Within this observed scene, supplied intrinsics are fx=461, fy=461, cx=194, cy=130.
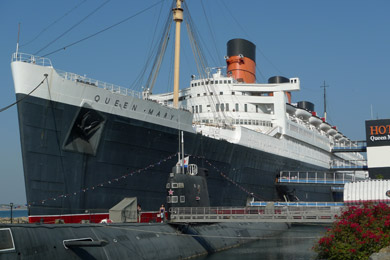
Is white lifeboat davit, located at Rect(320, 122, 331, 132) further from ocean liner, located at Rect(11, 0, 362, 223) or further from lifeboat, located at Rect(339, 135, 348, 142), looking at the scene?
ocean liner, located at Rect(11, 0, 362, 223)

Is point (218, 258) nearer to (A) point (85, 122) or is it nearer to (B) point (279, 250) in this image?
(B) point (279, 250)

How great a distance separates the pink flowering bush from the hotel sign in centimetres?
2798

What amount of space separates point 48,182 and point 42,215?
4.69ft

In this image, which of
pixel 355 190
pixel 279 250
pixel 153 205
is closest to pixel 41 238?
pixel 153 205

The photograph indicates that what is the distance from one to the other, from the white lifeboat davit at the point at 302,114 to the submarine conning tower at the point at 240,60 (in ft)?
22.4

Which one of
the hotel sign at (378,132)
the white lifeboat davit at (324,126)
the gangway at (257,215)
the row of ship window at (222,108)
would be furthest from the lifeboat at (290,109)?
the gangway at (257,215)

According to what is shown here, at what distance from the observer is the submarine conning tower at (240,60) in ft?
139

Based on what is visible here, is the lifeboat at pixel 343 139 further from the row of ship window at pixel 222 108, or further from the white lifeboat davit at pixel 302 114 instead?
the row of ship window at pixel 222 108

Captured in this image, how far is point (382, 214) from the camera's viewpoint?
16219mm

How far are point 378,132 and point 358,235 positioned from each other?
97.7 feet

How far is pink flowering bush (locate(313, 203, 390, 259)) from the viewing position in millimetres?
14867

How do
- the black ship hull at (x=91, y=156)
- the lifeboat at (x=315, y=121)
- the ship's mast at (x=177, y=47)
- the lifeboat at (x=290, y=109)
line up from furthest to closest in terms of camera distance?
1. the lifeboat at (x=315, y=121)
2. the lifeboat at (x=290, y=109)
3. the ship's mast at (x=177, y=47)
4. the black ship hull at (x=91, y=156)

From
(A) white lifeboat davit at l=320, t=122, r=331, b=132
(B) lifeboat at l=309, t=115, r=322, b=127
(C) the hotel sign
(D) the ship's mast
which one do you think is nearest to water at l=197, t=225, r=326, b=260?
(D) the ship's mast

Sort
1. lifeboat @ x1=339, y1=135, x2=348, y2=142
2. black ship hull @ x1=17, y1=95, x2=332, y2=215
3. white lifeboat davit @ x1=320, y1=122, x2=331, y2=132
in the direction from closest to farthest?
black ship hull @ x1=17, y1=95, x2=332, y2=215 → white lifeboat davit @ x1=320, y1=122, x2=331, y2=132 → lifeboat @ x1=339, y1=135, x2=348, y2=142
